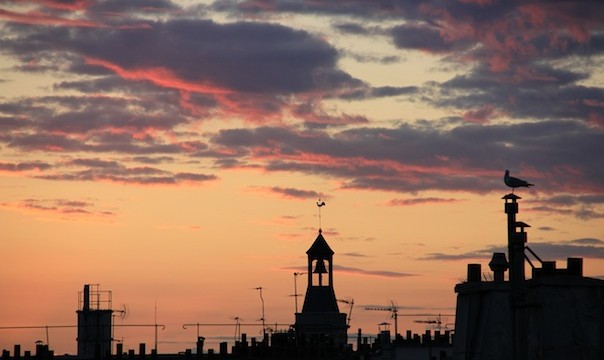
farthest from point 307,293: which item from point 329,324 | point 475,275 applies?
point 475,275

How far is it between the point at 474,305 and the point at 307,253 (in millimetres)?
71309

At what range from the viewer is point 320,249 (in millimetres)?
138125

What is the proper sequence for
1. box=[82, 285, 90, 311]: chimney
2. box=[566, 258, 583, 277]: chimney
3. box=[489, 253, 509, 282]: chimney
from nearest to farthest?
box=[566, 258, 583, 277]: chimney → box=[489, 253, 509, 282]: chimney → box=[82, 285, 90, 311]: chimney

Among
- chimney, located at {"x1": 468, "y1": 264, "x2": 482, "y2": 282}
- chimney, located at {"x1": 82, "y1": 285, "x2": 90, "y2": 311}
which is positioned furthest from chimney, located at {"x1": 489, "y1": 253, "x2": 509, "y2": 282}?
chimney, located at {"x1": 82, "y1": 285, "x2": 90, "y2": 311}

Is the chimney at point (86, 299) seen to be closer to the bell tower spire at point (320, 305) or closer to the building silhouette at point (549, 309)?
the bell tower spire at point (320, 305)

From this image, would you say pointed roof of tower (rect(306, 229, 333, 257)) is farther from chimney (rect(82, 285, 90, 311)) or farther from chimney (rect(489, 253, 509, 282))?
chimney (rect(489, 253, 509, 282))

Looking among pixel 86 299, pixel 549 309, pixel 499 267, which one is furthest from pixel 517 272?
pixel 86 299

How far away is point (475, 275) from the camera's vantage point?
2726 inches

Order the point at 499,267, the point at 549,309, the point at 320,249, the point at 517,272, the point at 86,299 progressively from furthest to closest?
the point at 320,249 < the point at 86,299 < the point at 499,267 < the point at 549,309 < the point at 517,272

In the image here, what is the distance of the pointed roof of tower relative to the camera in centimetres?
13788

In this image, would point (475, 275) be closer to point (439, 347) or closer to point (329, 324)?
point (439, 347)

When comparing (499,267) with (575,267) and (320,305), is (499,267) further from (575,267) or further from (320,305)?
(320,305)

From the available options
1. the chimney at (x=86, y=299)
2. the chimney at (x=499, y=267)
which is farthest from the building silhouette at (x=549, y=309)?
the chimney at (x=86, y=299)

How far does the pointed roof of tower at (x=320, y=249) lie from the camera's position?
137875 millimetres
